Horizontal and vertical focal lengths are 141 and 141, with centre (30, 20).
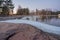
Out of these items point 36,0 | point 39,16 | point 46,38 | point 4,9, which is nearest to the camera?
point 46,38

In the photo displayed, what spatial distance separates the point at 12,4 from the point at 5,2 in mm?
176

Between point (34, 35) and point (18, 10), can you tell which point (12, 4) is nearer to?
point (18, 10)

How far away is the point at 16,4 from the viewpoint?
252 cm

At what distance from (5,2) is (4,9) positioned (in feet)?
0.45

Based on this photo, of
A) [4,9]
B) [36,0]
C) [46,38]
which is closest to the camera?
[46,38]

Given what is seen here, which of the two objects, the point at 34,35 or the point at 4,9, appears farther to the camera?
the point at 4,9

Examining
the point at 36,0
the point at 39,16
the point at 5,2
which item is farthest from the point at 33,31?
the point at 36,0

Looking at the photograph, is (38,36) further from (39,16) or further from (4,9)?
(4,9)

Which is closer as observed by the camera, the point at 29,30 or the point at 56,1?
the point at 29,30

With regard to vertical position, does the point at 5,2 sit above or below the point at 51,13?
above

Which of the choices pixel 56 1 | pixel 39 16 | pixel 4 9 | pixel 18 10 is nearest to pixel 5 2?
pixel 4 9

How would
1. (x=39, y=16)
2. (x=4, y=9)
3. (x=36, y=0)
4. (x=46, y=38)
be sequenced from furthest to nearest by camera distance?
(x=36, y=0) → (x=4, y=9) → (x=39, y=16) → (x=46, y=38)

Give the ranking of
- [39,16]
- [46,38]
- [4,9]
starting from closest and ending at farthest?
[46,38]
[39,16]
[4,9]

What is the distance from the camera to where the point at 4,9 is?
8.11 ft
